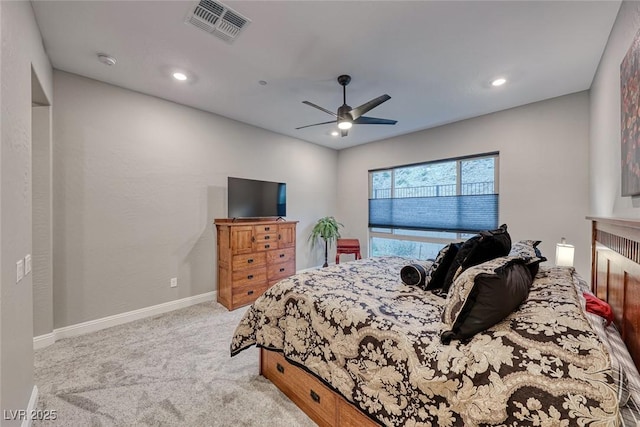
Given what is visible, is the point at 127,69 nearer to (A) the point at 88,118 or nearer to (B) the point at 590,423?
(A) the point at 88,118

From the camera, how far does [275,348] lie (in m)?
1.84

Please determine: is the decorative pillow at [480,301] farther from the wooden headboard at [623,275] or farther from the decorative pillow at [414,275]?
the decorative pillow at [414,275]

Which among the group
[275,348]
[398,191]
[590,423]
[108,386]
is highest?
[398,191]

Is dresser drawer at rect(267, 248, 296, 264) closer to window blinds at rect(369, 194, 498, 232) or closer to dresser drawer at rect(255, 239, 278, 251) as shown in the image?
dresser drawer at rect(255, 239, 278, 251)

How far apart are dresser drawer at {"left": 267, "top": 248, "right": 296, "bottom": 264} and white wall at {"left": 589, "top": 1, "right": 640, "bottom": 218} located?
3672 mm

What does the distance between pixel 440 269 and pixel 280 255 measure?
2.67 meters

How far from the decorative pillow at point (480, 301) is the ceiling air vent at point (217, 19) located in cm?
239

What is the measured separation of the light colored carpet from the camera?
1643 mm

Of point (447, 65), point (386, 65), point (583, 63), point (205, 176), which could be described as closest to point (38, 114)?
point (205, 176)

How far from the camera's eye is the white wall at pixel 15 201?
1.25 metres

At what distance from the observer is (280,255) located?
404cm

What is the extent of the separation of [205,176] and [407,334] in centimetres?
342

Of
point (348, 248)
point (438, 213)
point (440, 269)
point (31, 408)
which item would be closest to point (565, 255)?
point (440, 269)

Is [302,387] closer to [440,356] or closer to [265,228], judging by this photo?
[440,356]
